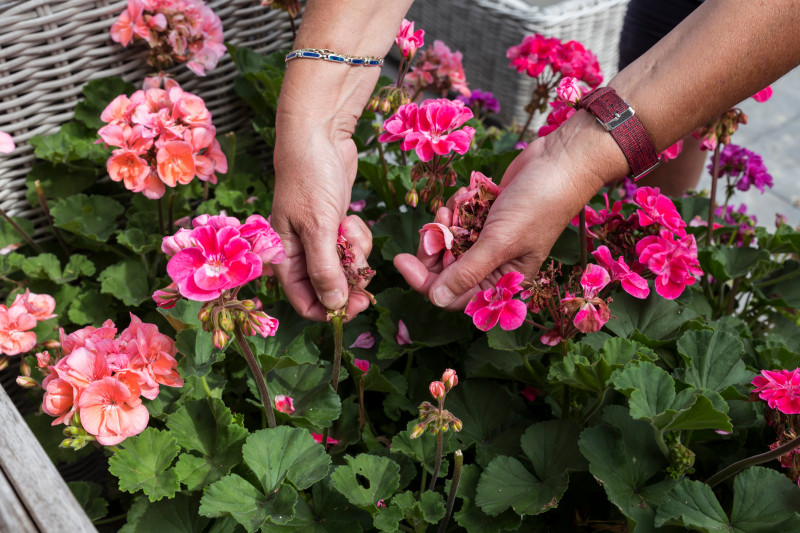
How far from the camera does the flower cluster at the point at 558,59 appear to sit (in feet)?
4.82

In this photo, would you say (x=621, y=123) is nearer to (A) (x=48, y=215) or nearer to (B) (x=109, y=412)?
(B) (x=109, y=412)

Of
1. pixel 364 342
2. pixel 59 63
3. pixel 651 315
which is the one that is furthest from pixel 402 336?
pixel 59 63

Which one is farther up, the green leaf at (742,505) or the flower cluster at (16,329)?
the green leaf at (742,505)

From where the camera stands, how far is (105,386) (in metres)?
0.82

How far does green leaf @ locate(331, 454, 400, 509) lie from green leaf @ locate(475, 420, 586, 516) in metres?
0.12

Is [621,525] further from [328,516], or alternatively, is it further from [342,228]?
[342,228]

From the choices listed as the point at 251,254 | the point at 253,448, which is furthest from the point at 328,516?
the point at 251,254

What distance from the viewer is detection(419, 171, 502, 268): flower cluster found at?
103 centimetres

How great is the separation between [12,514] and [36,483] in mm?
39

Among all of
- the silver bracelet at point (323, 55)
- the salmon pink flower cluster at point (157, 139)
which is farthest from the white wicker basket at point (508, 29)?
the salmon pink flower cluster at point (157, 139)

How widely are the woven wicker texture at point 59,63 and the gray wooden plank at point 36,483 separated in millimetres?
837

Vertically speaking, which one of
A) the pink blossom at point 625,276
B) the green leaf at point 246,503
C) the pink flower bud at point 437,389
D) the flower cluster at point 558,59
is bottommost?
the green leaf at point 246,503

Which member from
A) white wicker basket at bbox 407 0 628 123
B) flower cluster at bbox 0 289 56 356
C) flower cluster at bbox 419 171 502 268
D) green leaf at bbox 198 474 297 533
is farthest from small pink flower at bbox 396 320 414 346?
white wicker basket at bbox 407 0 628 123

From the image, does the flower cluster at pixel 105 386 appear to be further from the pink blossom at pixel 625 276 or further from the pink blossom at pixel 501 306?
the pink blossom at pixel 625 276
